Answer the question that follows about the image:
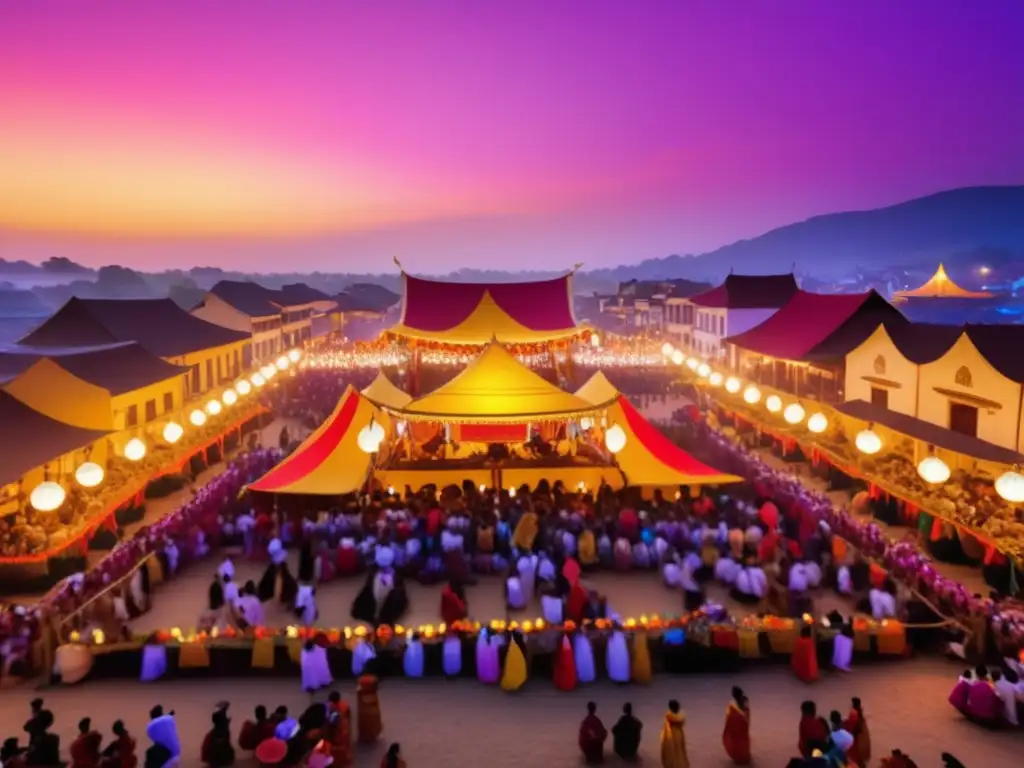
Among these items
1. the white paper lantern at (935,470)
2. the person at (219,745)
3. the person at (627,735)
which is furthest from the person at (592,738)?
the white paper lantern at (935,470)

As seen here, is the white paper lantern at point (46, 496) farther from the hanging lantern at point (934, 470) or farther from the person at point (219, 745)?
the hanging lantern at point (934, 470)

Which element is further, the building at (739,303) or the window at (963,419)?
the building at (739,303)

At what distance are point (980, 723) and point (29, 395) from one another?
1933 centimetres

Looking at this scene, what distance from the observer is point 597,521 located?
56.1 feet

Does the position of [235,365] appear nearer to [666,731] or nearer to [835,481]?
[835,481]

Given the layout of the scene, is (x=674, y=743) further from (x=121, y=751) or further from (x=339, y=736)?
(x=121, y=751)

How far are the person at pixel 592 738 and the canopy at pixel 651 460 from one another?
9.64m

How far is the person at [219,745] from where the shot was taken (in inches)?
376

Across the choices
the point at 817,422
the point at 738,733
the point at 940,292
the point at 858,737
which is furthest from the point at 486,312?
the point at 940,292

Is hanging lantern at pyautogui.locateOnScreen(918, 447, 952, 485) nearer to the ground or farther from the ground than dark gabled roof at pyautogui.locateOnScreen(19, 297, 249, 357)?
nearer to the ground

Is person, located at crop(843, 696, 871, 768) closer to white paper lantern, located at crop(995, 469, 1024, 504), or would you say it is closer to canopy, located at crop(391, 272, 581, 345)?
white paper lantern, located at crop(995, 469, 1024, 504)

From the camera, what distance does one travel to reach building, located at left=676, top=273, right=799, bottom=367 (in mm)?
41281

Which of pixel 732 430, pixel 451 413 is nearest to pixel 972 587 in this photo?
pixel 451 413

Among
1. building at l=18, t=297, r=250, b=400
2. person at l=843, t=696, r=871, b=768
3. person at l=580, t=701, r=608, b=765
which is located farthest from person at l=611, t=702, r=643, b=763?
building at l=18, t=297, r=250, b=400
